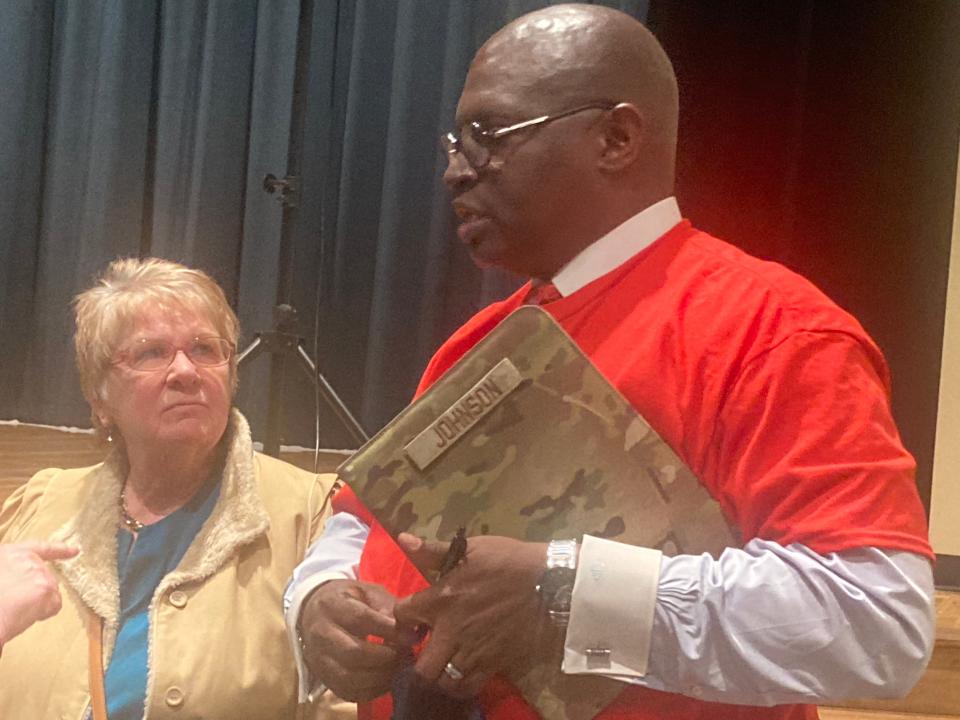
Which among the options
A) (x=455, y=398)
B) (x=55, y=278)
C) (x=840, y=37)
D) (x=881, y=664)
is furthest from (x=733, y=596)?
(x=840, y=37)

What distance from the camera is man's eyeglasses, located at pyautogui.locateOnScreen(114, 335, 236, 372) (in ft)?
3.47

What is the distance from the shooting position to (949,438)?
195 centimetres

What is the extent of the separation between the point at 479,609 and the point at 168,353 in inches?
24.2

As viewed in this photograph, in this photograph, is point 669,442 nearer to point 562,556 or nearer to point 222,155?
point 562,556

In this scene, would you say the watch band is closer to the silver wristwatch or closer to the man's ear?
the silver wristwatch

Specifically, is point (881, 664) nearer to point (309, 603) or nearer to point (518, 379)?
point (518, 379)

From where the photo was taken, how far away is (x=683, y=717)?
610 millimetres

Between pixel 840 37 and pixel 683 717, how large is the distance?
1455 mm

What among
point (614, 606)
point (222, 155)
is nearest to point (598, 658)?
point (614, 606)

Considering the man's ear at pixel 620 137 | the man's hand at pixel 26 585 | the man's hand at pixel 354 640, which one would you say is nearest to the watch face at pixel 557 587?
the man's hand at pixel 354 640

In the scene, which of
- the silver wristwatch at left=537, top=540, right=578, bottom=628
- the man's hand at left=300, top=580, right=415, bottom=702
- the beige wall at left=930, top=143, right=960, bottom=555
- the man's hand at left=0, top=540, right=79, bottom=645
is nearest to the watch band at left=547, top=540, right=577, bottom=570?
the silver wristwatch at left=537, top=540, right=578, bottom=628

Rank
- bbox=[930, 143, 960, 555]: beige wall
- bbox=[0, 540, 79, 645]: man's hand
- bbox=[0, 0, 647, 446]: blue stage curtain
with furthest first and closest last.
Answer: bbox=[930, 143, 960, 555]: beige wall → bbox=[0, 0, 647, 446]: blue stage curtain → bbox=[0, 540, 79, 645]: man's hand

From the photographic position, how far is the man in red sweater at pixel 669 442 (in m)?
0.55

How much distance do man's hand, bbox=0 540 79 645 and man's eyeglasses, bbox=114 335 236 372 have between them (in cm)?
23
